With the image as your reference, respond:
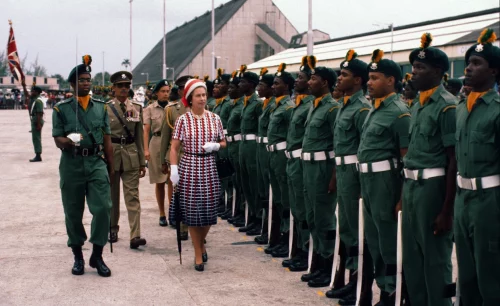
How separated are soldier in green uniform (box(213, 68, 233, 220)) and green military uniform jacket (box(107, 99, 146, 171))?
6.59 ft

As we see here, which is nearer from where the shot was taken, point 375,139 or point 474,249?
point 474,249

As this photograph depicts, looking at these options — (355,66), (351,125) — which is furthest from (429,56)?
(355,66)

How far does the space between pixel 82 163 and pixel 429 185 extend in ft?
12.2

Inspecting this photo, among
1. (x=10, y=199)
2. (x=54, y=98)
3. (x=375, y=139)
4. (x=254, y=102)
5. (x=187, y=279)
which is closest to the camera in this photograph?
(x=375, y=139)

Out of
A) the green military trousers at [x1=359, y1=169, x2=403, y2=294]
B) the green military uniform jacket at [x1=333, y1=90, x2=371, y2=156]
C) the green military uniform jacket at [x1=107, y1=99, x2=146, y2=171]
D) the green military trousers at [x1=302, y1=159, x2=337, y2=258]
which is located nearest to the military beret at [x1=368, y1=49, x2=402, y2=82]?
the green military uniform jacket at [x1=333, y1=90, x2=371, y2=156]

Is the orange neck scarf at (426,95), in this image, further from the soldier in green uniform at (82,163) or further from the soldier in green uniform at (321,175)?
Answer: the soldier in green uniform at (82,163)

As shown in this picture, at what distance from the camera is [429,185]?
4664 mm

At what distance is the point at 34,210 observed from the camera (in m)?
10.8

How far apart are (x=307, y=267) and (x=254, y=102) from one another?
2.80 metres

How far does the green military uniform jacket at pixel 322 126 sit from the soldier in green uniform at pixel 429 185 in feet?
5.24

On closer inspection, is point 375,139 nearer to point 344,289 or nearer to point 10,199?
point 344,289

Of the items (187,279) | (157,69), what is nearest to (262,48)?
(157,69)

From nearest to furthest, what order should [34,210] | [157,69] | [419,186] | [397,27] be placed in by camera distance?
[419,186]
[34,210]
[397,27]
[157,69]

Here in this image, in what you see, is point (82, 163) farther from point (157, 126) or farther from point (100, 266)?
point (157, 126)
